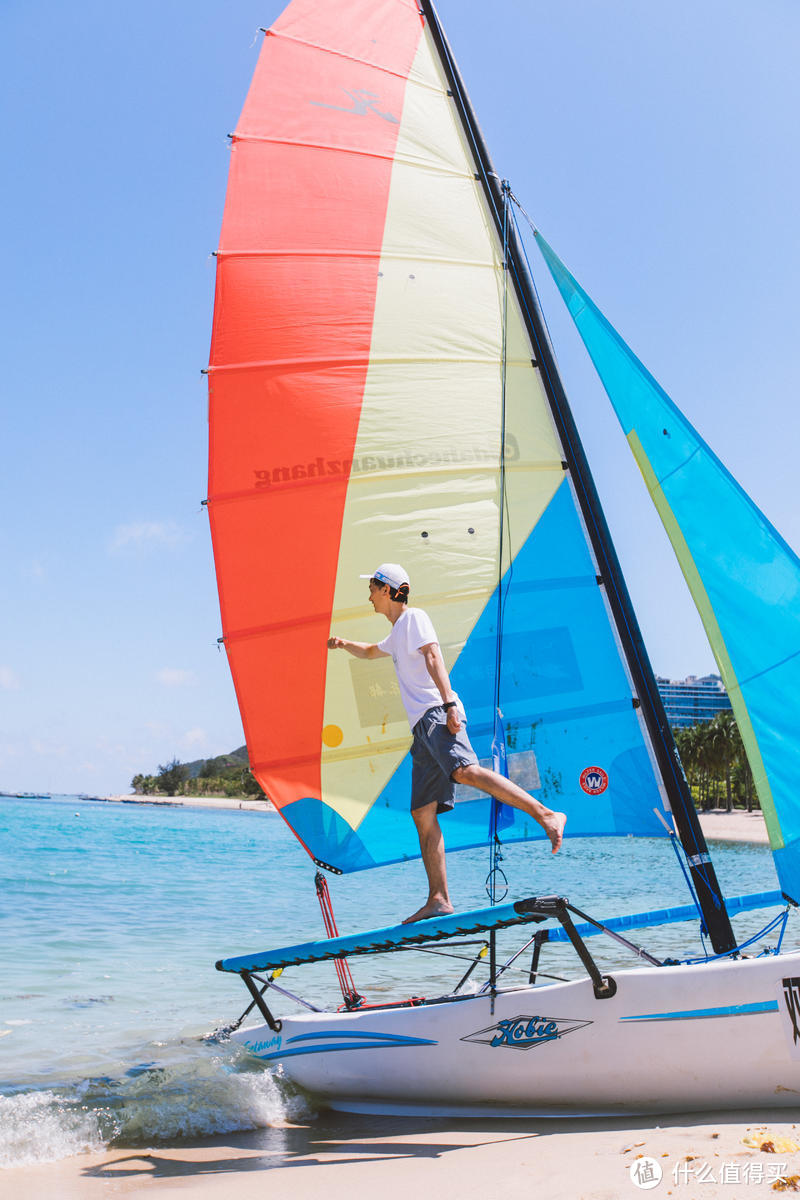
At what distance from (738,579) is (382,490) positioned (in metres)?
2.09

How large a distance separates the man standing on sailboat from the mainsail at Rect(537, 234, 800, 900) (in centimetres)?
102

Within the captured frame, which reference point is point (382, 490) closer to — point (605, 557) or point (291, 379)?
point (291, 379)

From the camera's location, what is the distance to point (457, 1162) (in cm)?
350

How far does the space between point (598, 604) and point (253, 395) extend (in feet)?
7.89

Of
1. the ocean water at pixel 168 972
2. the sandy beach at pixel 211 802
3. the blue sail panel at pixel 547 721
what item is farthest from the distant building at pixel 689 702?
the blue sail panel at pixel 547 721

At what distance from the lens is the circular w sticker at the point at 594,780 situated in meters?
4.72

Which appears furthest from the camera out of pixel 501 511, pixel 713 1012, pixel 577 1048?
pixel 501 511

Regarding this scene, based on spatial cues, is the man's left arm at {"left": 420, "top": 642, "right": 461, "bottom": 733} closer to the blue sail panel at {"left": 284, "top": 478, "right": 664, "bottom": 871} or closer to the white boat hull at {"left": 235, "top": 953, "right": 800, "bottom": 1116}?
the blue sail panel at {"left": 284, "top": 478, "right": 664, "bottom": 871}

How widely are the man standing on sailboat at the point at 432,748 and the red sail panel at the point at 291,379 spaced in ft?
2.71

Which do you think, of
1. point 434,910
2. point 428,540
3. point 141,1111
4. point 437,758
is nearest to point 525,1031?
point 434,910

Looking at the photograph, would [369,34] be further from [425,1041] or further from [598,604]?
[425,1041]

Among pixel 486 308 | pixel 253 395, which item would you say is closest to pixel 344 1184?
pixel 253 395

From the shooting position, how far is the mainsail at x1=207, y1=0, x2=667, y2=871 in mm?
5047

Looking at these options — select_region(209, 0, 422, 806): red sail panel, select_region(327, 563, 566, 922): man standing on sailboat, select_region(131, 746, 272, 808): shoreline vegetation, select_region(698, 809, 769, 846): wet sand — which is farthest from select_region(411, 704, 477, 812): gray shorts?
select_region(131, 746, 272, 808): shoreline vegetation
